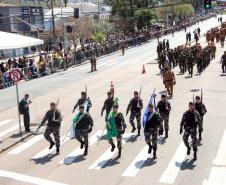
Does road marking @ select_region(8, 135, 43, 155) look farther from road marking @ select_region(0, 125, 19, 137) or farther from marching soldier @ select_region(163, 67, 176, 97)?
marching soldier @ select_region(163, 67, 176, 97)

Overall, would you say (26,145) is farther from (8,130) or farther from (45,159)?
(8,130)

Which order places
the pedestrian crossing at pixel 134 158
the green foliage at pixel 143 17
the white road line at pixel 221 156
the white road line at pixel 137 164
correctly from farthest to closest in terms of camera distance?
the green foliage at pixel 143 17
the white road line at pixel 221 156
the white road line at pixel 137 164
the pedestrian crossing at pixel 134 158

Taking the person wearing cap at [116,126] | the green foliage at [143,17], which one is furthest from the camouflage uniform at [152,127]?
the green foliage at [143,17]

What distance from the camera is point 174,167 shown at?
48.2 ft

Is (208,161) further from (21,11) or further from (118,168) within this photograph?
(21,11)

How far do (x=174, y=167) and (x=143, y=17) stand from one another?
6668 cm

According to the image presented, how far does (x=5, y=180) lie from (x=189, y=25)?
9101 centimetres

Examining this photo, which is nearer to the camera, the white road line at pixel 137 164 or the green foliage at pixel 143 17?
the white road line at pixel 137 164

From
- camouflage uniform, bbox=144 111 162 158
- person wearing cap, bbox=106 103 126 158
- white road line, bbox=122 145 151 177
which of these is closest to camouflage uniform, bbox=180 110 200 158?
camouflage uniform, bbox=144 111 162 158

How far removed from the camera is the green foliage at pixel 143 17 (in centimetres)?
7938

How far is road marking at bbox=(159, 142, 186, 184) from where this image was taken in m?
13.7

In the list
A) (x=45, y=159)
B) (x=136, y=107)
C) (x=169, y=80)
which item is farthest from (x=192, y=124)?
(x=169, y=80)

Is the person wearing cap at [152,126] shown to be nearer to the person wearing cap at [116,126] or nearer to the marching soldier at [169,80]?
the person wearing cap at [116,126]

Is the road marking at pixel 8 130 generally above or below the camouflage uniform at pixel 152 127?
below
